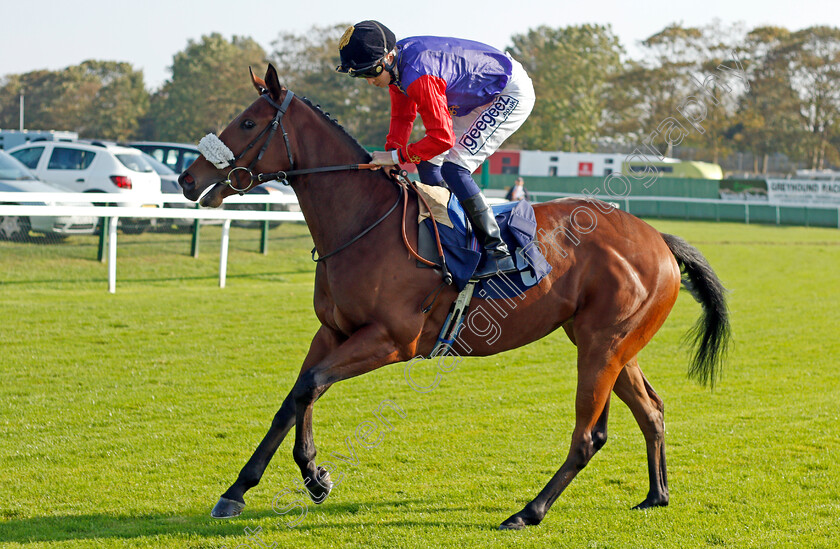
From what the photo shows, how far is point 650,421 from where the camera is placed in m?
4.29

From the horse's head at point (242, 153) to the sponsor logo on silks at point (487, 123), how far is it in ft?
3.15

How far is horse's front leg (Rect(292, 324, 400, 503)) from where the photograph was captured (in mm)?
3664

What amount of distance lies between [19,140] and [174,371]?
78.9 ft

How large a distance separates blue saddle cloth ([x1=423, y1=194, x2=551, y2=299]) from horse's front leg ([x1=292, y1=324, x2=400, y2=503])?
51 centimetres

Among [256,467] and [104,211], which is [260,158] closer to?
[256,467]

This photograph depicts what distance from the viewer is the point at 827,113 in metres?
45.1

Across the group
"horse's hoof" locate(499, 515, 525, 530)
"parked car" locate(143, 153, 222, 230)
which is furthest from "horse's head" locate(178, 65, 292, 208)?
"parked car" locate(143, 153, 222, 230)

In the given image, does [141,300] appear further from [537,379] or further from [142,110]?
[142,110]

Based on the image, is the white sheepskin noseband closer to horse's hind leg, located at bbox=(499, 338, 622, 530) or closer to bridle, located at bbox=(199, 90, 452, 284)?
bridle, located at bbox=(199, 90, 452, 284)

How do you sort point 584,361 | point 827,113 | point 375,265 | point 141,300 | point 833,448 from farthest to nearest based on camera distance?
1. point 827,113
2. point 141,300
3. point 833,448
4. point 584,361
5. point 375,265

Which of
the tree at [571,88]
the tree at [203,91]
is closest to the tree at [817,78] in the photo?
the tree at [571,88]

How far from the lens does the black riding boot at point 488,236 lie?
398 cm

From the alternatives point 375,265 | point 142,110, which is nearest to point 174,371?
point 375,265

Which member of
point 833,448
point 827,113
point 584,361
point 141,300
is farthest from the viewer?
point 827,113
